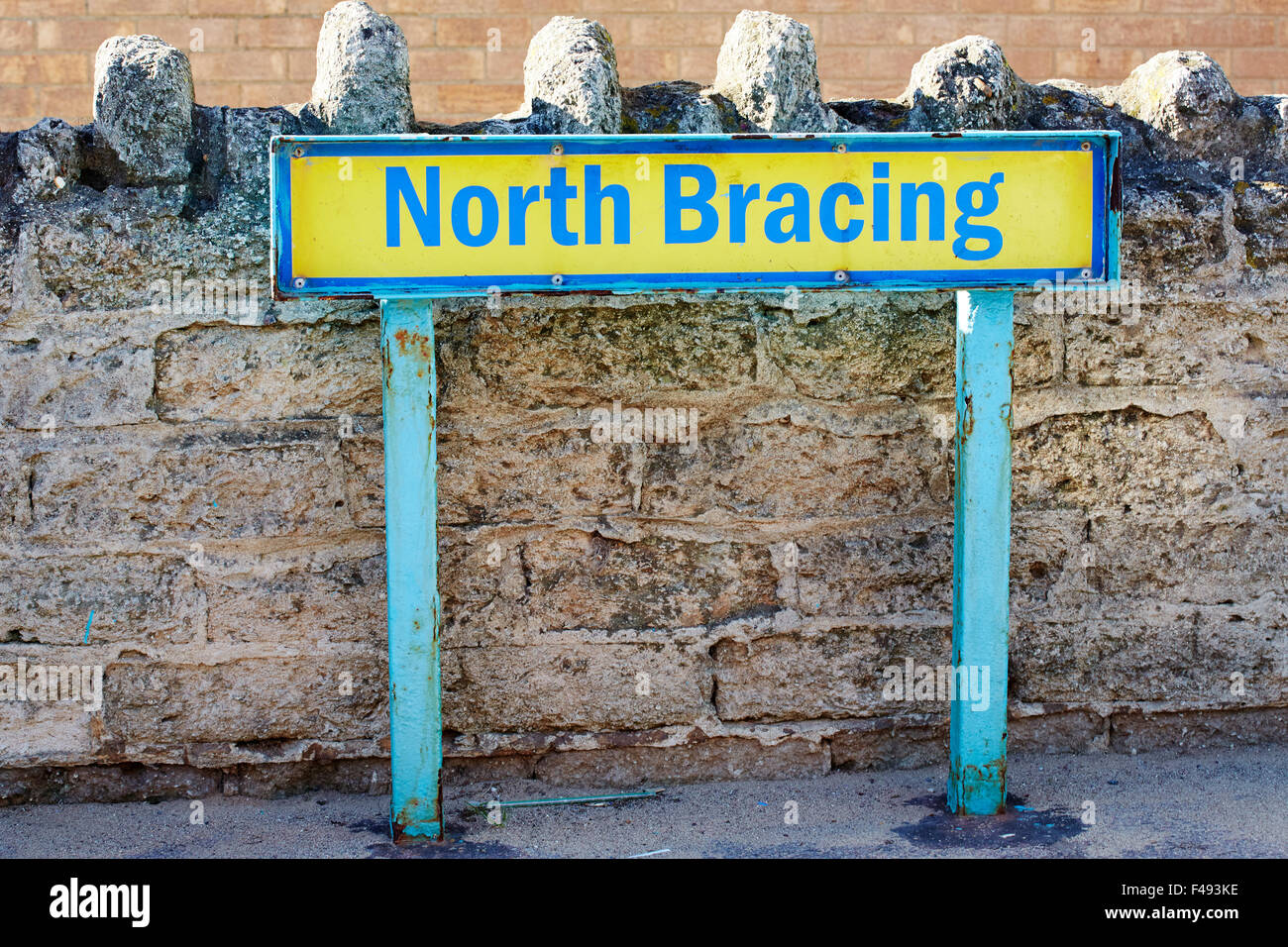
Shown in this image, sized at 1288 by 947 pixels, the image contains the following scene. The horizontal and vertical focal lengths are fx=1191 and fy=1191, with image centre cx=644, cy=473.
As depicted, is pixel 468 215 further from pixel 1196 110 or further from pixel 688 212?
pixel 1196 110

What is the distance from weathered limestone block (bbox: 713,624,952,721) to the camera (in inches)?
92.0

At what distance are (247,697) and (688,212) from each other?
123 centimetres

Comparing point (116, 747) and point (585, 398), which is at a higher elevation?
point (585, 398)

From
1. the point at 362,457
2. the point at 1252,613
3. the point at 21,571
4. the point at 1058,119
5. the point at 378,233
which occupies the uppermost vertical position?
the point at 1058,119

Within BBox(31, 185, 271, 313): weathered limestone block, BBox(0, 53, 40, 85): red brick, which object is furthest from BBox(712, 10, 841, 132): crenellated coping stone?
BBox(0, 53, 40, 85): red brick

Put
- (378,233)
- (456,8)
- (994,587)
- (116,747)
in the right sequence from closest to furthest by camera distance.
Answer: (378,233) → (994,587) → (116,747) → (456,8)

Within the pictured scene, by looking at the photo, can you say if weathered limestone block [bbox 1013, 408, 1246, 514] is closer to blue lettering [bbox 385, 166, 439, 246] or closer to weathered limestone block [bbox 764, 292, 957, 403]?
weathered limestone block [bbox 764, 292, 957, 403]

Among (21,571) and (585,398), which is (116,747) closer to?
(21,571)

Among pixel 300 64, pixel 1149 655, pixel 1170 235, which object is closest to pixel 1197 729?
pixel 1149 655

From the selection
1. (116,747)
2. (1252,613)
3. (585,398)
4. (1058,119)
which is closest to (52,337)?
(116,747)

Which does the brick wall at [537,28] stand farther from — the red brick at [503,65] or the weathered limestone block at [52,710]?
the weathered limestone block at [52,710]

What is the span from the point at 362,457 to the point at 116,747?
725mm

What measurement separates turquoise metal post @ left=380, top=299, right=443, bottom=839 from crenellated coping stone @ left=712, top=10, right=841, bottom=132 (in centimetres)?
78

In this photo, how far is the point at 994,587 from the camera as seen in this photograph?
6.86 ft
